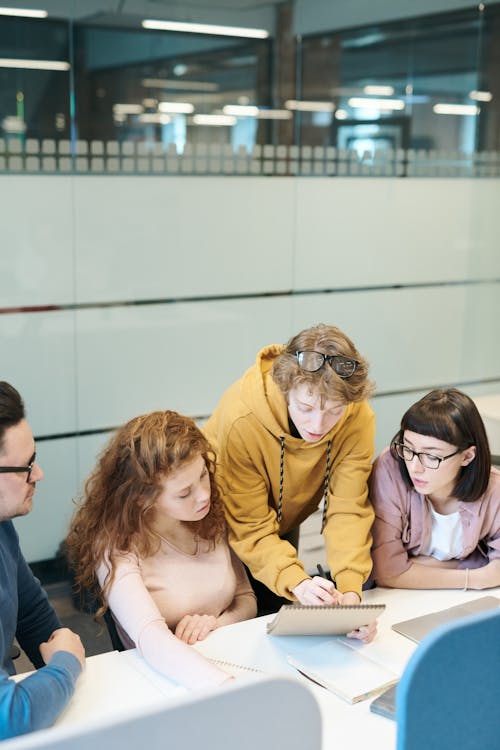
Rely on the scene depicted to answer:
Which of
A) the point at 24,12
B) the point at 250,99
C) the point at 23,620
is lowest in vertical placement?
the point at 23,620

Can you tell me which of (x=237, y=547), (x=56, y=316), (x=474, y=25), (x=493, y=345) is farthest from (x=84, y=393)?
(x=474, y=25)

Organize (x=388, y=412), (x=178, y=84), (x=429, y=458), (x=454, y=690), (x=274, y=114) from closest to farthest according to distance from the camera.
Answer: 1. (x=454, y=690)
2. (x=429, y=458)
3. (x=178, y=84)
4. (x=274, y=114)
5. (x=388, y=412)

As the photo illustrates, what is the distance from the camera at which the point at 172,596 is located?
2227 mm

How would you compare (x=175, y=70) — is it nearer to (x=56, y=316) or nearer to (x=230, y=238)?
(x=230, y=238)

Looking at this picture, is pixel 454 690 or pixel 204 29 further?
pixel 204 29

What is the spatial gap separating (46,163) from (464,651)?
8.66ft

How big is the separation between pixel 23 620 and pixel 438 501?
3.62ft

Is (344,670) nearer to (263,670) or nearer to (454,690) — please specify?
(263,670)

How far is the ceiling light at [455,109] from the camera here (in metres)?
4.51

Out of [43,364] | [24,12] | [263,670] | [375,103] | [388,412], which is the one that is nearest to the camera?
[263,670]

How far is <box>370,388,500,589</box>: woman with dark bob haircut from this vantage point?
7.75 feet

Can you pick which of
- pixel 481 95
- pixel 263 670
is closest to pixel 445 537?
pixel 263 670

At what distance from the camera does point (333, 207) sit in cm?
429

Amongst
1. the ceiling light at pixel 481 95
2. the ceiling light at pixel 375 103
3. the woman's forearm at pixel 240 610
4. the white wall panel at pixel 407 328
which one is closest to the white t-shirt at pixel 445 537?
the woman's forearm at pixel 240 610
